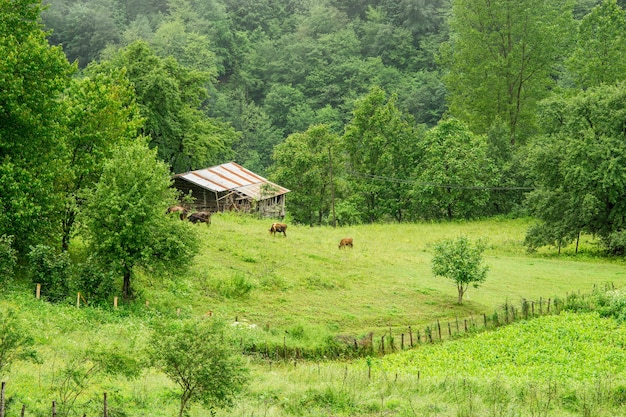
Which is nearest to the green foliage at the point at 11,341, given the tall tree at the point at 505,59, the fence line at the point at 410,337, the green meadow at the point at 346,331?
the green meadow at the point at 346,331

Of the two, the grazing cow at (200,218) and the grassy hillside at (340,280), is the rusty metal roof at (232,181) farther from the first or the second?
the grazing cow at (200,218)

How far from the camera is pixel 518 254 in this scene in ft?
160

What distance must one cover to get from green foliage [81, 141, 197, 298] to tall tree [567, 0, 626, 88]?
45713 mm

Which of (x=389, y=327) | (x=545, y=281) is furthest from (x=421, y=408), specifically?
(x=545, y=281)

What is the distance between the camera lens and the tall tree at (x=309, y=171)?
65.7 meters

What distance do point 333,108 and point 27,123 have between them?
7859cm

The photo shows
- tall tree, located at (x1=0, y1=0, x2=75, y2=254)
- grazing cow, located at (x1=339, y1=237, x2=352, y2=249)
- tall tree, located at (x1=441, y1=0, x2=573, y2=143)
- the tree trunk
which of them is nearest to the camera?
tall tree, located at (x1=0, y1=0, x2=75, y2=254)

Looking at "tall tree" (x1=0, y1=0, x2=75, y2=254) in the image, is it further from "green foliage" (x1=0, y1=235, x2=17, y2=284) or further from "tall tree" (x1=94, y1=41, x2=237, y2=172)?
"tall tree" (x1=94, y1=41, x2=237, y2=172)

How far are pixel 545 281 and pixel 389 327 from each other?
13032 millimetres

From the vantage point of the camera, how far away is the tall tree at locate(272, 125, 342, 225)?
216ft

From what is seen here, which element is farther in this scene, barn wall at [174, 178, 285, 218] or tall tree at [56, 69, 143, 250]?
barn wall at [174, 178, 285, 218]

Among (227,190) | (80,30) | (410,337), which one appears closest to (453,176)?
(227,190)

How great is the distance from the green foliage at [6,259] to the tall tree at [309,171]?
40.9 m

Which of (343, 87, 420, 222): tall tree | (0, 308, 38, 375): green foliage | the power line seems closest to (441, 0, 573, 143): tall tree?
the power line
